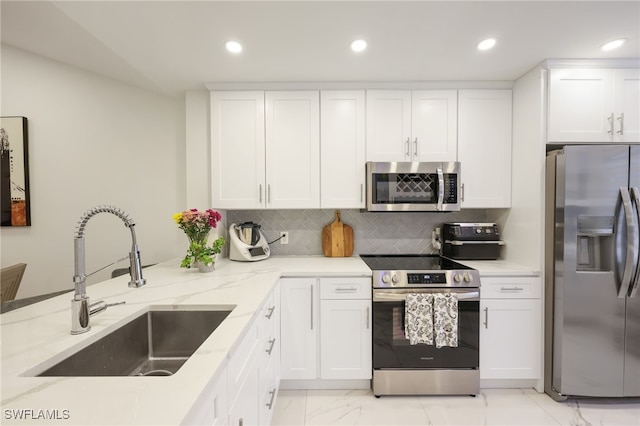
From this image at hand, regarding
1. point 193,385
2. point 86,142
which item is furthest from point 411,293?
point 86,142

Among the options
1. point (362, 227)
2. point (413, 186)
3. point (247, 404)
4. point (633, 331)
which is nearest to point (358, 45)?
point (413, 186)

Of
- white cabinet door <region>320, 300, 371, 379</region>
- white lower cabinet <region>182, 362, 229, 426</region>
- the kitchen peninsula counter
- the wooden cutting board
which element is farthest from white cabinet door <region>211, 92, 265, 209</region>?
white lower cabinet <region>182, 362, 229, 426</region>

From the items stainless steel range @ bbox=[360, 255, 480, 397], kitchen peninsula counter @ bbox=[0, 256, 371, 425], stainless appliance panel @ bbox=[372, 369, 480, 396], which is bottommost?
stainless appliance panel @ bbox=[372, 369, 480, 396]

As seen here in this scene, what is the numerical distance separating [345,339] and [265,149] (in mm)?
1621

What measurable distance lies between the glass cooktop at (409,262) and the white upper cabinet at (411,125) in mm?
864

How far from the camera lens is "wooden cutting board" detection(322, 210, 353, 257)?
2.67m

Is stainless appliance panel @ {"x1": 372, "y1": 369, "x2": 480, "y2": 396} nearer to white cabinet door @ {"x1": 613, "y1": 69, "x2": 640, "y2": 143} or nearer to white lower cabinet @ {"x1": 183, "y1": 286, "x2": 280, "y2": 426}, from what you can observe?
white lower cabinet @ {"x1": 183, "y1": 286, "x2": 280, "y2": 426}

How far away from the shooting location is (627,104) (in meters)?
2.10

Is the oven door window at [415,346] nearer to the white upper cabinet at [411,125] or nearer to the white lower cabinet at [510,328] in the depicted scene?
the white lower cabinet at [510,328]

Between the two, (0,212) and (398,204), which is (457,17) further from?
(0,212)

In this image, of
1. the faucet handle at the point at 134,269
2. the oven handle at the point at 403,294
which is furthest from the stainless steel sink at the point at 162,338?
the oven handle at the point at 403,294

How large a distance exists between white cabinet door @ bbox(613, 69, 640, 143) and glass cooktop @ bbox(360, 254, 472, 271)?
148 cm

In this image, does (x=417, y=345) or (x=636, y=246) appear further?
(x=417, y=345)

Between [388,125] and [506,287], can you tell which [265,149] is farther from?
[506,287]
